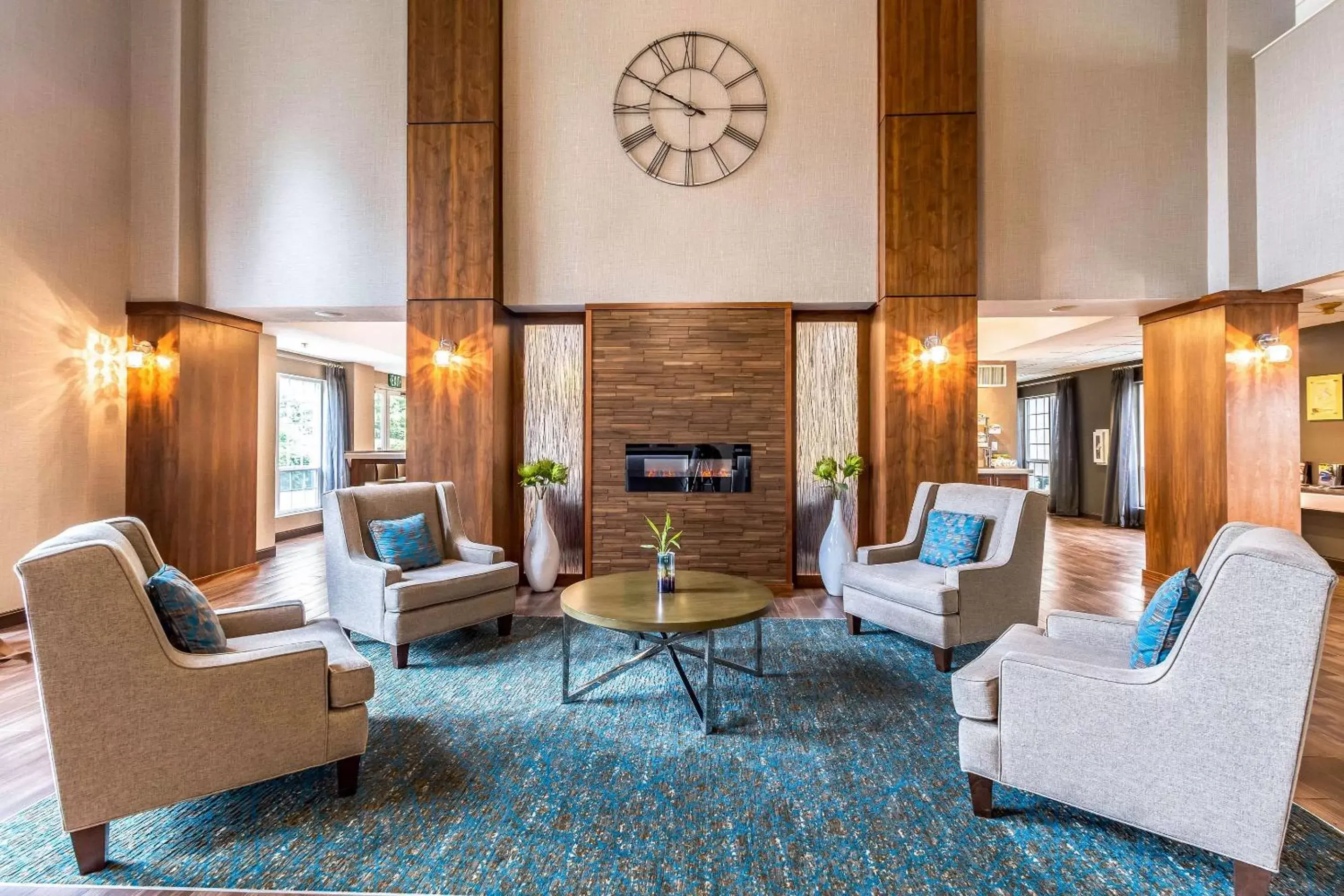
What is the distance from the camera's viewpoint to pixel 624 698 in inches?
112

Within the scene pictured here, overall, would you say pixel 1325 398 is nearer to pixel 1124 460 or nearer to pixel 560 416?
pixel 1124 460

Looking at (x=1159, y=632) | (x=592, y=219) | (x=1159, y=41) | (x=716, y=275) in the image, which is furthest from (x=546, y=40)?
(x=1159, y=632)

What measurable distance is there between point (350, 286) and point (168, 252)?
4.62 ft

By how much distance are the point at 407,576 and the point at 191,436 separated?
302cm

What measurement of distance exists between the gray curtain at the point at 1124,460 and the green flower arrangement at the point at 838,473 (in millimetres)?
6088

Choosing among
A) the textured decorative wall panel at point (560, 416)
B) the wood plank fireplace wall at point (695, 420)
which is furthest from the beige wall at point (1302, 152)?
the textured decorative wall panel at point (560, 416)

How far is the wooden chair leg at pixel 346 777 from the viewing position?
6.75 ft

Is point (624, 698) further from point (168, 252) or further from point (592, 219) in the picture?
point (168, 252)

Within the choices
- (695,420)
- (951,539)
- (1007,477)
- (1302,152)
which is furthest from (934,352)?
(1007,477)

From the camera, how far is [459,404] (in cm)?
480

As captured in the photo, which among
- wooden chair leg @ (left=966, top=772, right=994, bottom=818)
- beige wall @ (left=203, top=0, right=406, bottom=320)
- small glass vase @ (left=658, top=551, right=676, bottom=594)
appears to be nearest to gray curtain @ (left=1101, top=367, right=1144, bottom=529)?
small glass vase @ (left=658, top=551, right=676, bottom=594)

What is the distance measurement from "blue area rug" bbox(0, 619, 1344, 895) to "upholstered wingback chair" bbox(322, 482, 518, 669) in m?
0.58

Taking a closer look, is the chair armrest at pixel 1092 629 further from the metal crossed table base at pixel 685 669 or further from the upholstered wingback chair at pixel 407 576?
the upholstered wingback chair at pixel 407 576

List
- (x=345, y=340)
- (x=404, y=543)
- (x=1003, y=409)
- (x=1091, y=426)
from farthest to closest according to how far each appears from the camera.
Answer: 1. (x=1003, y=409)
2. (x=1091, y=426)
3. (x=345, y=340)
4. (x=404, y=543)
